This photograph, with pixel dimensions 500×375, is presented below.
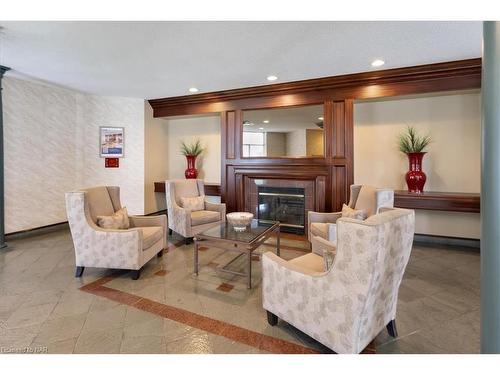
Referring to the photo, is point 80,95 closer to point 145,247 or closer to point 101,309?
point 145,247

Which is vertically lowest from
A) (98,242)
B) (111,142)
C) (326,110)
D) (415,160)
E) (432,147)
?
(98,242)

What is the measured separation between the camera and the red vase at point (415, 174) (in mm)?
3936

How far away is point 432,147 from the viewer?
13.5 feet

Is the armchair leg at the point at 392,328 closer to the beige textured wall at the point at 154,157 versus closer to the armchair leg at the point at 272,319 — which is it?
the armchair leg at the point at 272,319

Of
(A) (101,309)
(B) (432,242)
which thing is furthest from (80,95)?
(B) (432,242)

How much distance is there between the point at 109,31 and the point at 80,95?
3122mm

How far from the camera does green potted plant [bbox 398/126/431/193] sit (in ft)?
12.9

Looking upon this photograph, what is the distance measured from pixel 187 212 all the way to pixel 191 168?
1.96 metres

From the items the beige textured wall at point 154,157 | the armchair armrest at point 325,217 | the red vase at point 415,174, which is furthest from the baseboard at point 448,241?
the beige textured wall at point 154,157

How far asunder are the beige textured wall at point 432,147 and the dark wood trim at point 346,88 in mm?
461

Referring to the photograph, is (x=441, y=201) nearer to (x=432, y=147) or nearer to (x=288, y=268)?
(x=432, y=147)

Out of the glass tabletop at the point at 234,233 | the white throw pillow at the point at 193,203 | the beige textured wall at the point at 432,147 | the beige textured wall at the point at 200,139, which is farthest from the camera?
the beige textured wall at the point at 200,139

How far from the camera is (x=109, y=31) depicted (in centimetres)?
263

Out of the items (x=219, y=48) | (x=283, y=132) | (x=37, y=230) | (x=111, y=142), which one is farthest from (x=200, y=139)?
(x=37, y=230)
